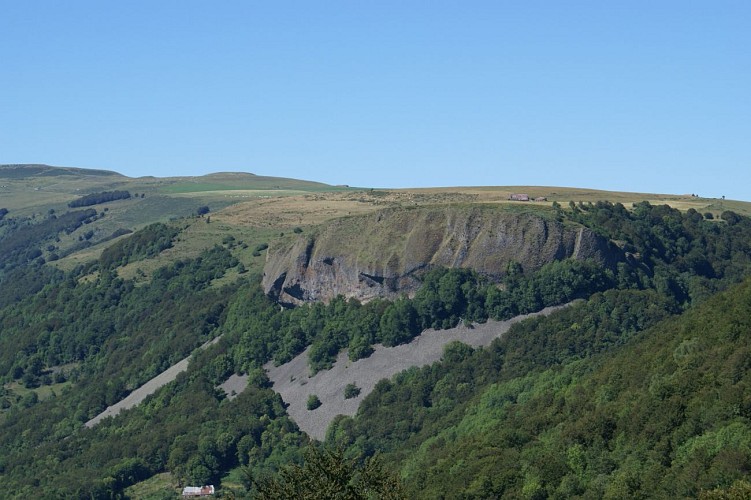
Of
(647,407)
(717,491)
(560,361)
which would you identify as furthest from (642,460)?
(560,361)

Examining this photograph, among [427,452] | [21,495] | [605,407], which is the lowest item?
[21,495]

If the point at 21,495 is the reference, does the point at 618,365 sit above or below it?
above

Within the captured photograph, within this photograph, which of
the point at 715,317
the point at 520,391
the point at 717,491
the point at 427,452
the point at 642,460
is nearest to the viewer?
the point at 717,491

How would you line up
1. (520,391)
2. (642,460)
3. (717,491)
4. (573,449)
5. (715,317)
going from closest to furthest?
(717,491) → (642,460) → (573,449) → (715,317) → (520,391)

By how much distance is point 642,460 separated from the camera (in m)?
124

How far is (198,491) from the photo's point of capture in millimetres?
188375

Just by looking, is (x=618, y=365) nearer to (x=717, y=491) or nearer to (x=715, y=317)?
(x=715, y=317)

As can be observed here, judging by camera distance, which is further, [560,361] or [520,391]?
[560,361]

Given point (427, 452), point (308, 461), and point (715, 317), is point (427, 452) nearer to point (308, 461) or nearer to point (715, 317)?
point (715, 317)

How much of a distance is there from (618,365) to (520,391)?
30.5 meters

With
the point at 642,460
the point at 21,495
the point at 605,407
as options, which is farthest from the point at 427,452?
the point at 21,495

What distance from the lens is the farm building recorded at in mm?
187125

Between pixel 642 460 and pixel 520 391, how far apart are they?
191 feet

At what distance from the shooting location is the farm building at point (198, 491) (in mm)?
187125
